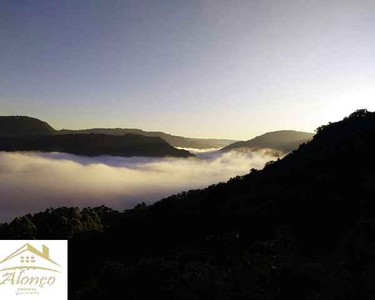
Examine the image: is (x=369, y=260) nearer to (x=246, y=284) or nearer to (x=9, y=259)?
(x=246, y=284)

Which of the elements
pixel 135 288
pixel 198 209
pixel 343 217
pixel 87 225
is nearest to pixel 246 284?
pixel 135 288

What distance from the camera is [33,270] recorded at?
12492 mm

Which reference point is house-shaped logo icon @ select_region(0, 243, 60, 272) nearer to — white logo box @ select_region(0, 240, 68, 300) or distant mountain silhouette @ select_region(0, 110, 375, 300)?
white logo box @ select_region(0, 240, 68, 300)

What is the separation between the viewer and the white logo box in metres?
11.8

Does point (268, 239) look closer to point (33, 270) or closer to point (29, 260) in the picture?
point (33, 270)

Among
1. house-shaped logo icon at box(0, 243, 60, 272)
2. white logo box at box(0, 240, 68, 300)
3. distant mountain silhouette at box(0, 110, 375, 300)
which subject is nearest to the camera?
distant mountain silhouette at box(0, 110, 375, 300)

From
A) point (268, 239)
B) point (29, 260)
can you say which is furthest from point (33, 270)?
point (268, 239)

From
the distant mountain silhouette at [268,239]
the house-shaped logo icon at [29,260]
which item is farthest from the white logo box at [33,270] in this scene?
the distant mountain silhouette at [268,239]

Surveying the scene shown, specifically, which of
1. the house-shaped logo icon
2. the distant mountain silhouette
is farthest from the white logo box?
the distant mountain silhouette

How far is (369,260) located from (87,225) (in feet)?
273

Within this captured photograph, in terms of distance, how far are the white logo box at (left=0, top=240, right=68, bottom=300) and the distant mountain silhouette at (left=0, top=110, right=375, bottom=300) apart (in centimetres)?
99

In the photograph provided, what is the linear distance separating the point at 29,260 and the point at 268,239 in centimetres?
1185

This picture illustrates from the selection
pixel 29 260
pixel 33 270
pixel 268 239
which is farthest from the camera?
pixel 268 239

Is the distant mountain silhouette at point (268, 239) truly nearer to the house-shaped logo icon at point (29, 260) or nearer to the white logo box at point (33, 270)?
the white logo box at point (33, 270)
